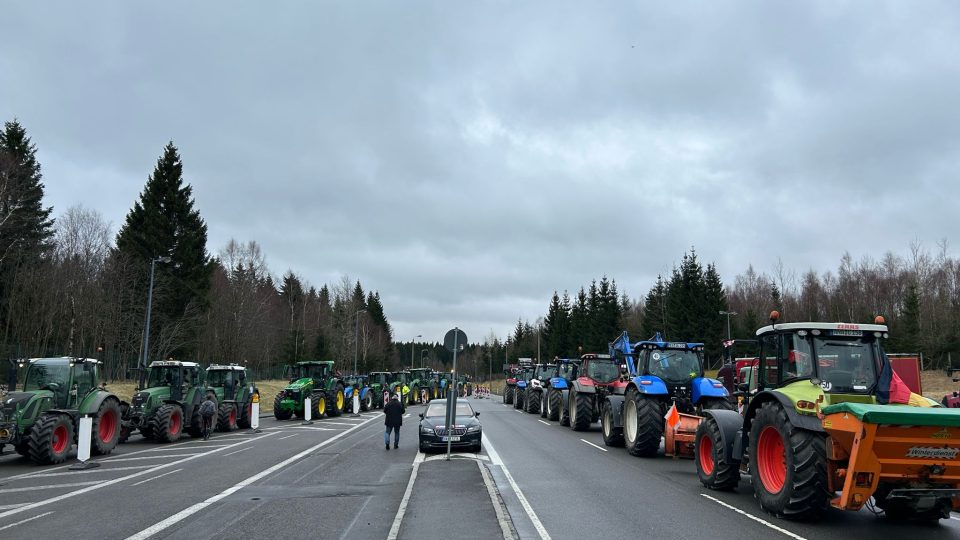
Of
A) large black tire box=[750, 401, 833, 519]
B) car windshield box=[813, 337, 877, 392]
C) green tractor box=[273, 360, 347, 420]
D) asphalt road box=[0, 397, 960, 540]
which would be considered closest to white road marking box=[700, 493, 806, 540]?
asphalt road box=[0, 397, 960, 540]

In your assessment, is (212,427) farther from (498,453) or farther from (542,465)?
(542,465)

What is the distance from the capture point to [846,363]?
30.5 feet

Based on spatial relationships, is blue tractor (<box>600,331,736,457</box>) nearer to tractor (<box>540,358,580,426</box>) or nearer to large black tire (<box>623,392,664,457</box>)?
large black tire (<box>623,392,664,457</box>)

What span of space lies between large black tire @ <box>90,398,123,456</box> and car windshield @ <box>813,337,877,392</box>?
55.9 ft

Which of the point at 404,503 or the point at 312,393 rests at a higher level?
the point at 312,393

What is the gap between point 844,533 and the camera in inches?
327

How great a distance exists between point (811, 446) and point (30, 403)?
1668 cm

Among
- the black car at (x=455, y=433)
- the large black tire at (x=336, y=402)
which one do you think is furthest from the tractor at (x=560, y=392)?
the large black tire at (x=336, y=402)

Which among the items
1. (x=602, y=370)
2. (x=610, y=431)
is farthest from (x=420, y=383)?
(x=610, y=431)

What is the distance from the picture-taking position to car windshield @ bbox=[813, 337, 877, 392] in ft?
29.9

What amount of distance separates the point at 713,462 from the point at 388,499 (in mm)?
5776

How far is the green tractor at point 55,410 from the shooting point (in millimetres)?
14898

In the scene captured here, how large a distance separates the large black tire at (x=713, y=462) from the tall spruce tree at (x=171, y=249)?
41716 millimetres

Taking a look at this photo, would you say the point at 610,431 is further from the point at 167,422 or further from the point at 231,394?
the point at 231,394
